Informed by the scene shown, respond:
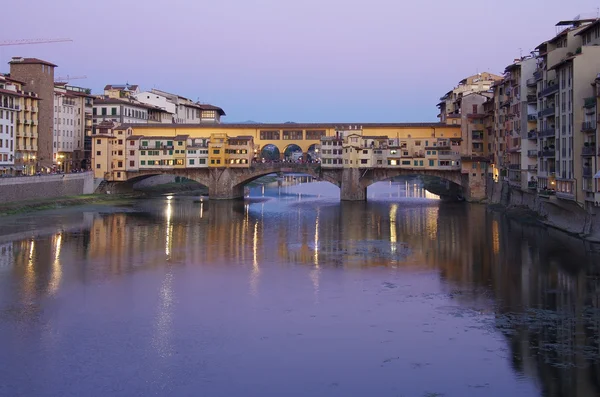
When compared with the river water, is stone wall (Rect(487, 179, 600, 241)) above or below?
above

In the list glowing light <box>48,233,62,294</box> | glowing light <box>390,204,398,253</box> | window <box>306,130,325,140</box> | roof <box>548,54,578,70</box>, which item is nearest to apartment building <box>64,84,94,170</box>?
window <box>306,130,325,140</box>

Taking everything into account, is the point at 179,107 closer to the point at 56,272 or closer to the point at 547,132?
the point at 547,132

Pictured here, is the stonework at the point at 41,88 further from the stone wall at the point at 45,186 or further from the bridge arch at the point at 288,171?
the bridge arch at the point at 288,171

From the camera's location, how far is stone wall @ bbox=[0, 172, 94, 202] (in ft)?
130

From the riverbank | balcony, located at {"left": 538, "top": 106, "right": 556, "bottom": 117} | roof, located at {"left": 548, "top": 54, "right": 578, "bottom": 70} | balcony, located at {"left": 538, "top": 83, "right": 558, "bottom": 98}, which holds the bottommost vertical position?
the riverbank

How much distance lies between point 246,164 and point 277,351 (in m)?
39.7

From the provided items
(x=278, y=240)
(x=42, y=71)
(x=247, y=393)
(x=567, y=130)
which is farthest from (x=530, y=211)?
(x=42, y=71)

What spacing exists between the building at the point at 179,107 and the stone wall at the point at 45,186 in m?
20.6

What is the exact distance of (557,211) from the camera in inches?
1230

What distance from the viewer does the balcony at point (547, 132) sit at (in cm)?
3117

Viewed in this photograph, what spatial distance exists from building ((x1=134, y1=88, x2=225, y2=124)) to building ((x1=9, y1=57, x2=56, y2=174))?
753 inches

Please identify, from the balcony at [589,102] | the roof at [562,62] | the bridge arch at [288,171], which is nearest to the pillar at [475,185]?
the bridge arch at [288,171]

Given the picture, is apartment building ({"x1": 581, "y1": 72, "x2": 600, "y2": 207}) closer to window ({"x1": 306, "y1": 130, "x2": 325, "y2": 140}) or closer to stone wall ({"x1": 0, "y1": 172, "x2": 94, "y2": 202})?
stone wall ({"x1": 0, "y1": 172, "x2": 94, "y2": 202})

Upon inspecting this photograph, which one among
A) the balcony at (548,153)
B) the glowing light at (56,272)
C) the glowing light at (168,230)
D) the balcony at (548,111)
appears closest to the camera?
the glowing light at (56,272)
